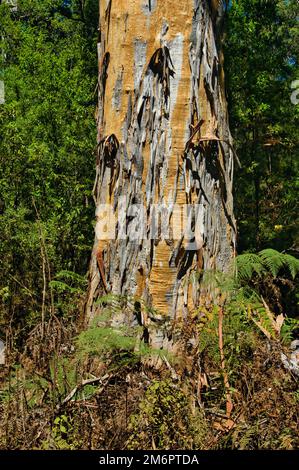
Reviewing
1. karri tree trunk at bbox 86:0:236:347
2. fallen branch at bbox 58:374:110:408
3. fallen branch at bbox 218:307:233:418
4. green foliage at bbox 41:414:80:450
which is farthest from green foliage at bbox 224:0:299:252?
green foliage at bbox 41:414:80:450

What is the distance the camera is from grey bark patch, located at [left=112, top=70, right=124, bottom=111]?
504cm

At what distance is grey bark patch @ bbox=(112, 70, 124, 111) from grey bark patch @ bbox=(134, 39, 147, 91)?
0.13 metres

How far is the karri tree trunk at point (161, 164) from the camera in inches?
187

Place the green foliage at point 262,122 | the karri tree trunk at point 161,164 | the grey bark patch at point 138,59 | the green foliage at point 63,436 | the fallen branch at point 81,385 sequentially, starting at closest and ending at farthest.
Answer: the green foliage at point 63,436 < the fallen branch at point 81,385 < the karri tree trunk at point 161,164 < the grey bark patch at point 138,59 < the green foliage at point 262,122

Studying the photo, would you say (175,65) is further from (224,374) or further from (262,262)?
(224,374)

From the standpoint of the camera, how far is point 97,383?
409 cm

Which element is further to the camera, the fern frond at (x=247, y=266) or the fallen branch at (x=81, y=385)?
the fern frond at (x=247, y=266)

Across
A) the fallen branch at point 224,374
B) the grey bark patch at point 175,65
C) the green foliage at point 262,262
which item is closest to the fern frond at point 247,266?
the green foliage at point 262,262

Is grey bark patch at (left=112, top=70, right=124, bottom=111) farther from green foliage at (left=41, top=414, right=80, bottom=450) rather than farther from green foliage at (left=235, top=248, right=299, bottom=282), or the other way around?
green foliage at (left=41, top=414, right=80, bottom=450)

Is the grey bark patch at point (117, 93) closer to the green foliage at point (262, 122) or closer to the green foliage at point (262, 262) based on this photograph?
the green foliage at point (262, 262)

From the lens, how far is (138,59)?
16.3ft

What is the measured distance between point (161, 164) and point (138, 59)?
85 centimetres

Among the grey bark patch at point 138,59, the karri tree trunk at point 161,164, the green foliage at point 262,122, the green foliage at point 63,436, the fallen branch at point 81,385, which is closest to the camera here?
the green foliage at point 63,436

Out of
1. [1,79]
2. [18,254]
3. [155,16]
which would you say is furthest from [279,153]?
[155,16]
